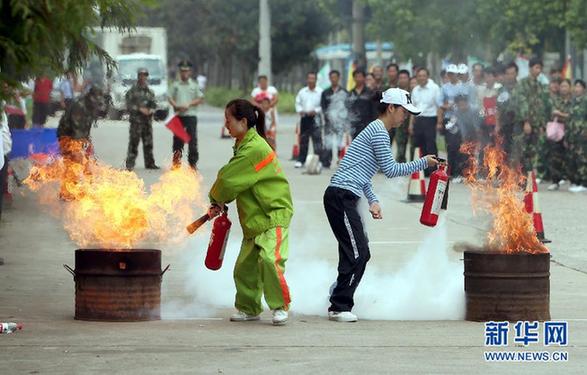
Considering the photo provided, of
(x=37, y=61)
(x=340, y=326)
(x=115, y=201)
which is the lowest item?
(x=340, y=326)

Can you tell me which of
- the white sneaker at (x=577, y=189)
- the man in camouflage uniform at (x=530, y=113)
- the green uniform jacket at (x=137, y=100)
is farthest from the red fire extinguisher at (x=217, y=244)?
the green uniform jacket at (x=137, y=100)

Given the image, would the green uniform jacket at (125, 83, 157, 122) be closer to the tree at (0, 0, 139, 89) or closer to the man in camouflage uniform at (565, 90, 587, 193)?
the man in camouflage uniform at (565, 90, 587, 193)

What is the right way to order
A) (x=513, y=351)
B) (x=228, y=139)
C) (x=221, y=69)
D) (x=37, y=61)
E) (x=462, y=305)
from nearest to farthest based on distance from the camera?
(x=37, y=61), (x=513, y=351), (x=462, y=305), (x=228, y=139), (x=221, y=69)

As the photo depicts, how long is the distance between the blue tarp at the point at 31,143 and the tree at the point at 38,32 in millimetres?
11859

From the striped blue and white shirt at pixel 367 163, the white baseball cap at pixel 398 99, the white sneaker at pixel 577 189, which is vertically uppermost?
the white baseball cap at pixel 398 99

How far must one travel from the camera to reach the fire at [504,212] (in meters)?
10.7

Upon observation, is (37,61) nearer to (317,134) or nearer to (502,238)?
(502,238)

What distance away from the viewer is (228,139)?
131 ft

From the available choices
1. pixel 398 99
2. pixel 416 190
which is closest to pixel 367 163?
pixel 398 99

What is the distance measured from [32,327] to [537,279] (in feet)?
11.1

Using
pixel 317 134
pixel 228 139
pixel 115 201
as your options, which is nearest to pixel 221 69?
pixel 228 139

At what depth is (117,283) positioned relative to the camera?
34.2 ft

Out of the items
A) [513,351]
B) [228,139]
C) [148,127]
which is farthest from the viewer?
[228,139]

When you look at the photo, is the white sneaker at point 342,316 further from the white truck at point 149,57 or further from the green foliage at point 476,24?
the green foliage at point 476,24
